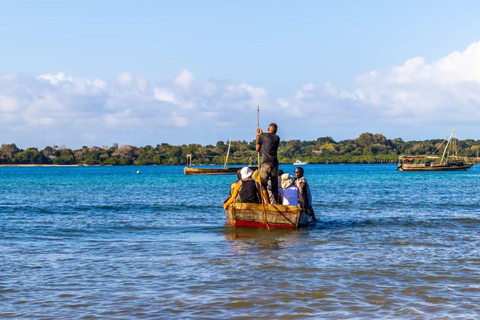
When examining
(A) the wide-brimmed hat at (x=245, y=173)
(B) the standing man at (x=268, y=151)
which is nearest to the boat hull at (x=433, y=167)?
(A) the wide-brimmed hat at (x=245, y=173)

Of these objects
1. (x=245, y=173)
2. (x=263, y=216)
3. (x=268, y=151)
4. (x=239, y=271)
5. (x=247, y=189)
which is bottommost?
(x=239, y=271)

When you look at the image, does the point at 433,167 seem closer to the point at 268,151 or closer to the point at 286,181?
the point at 286,181

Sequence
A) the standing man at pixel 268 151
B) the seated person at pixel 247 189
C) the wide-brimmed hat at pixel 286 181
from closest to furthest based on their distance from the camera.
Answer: the standing man at pixel 268 151 < the seated person at pixel 247 189 < the wide-brimmed hat at pixel 286 181

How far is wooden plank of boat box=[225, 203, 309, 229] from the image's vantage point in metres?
16.6

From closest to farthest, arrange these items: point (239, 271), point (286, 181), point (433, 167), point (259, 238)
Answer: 1. point (239, 271)
2. point (259, 238)
3. point (286, 181)
4. point (433, 167)

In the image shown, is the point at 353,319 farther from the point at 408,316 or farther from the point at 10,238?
the point at 10,238

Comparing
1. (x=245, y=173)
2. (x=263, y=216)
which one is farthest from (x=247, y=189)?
(x=263, y=216)

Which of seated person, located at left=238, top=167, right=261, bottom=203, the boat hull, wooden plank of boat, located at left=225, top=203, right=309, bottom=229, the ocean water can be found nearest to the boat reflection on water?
the ocean water

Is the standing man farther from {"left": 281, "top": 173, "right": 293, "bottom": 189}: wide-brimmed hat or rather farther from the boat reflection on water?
the boat reflection on water

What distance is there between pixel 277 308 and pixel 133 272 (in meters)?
3.52

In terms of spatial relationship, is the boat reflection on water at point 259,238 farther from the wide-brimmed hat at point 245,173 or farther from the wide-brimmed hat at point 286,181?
the wide-brimmed hat at point 245,173

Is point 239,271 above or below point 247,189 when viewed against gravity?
below

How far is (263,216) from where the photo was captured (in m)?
16.8

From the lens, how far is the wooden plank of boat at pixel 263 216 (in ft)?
54.6
